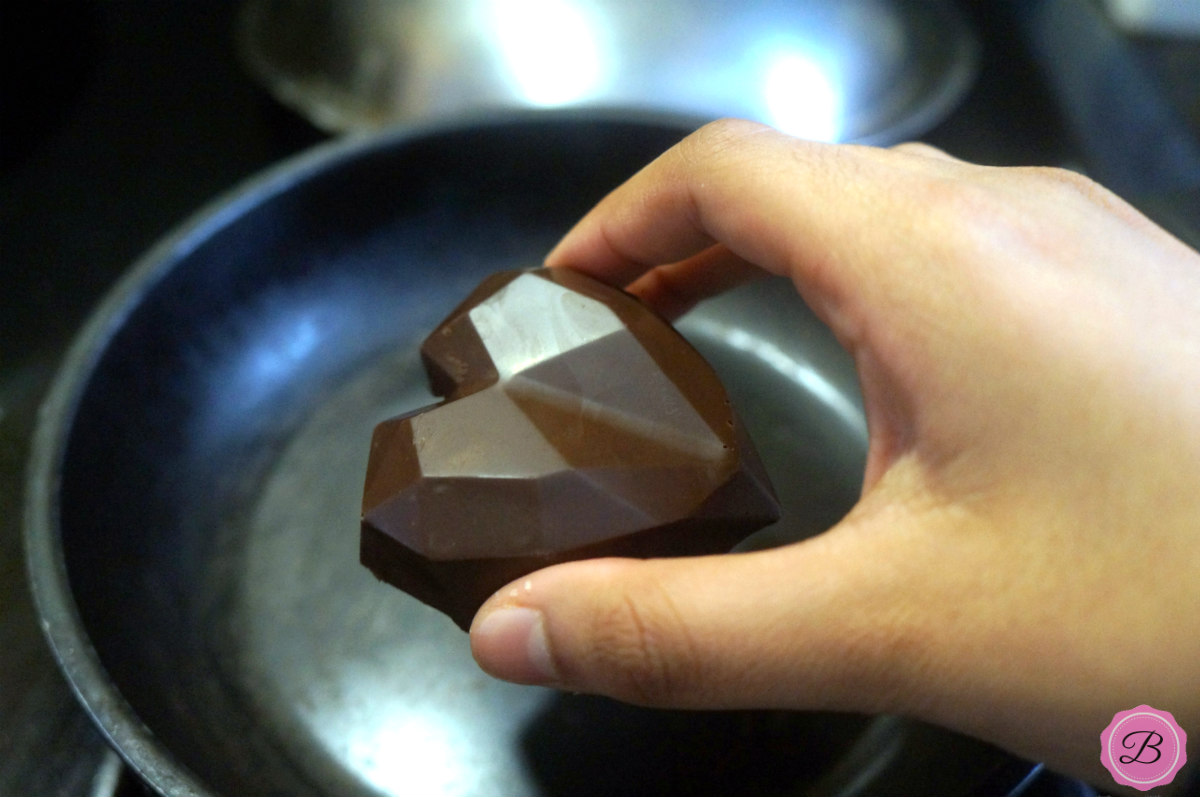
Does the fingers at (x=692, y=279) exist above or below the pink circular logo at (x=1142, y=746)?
above

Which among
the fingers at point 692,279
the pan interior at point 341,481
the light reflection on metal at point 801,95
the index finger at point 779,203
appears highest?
the light reflection on metal at point 801,95

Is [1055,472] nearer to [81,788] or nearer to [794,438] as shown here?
[794,438]

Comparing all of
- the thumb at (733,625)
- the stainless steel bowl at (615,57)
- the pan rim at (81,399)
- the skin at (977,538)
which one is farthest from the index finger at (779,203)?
the stainless steel bowl at (615,57)

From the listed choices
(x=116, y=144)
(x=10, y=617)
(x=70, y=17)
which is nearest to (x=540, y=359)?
(x=10, y=617)

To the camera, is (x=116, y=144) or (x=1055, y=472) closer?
(x=1055, y=472)

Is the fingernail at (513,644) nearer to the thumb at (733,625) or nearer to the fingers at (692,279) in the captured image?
the thumb at (733,625)

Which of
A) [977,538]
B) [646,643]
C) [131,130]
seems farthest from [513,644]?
[131,130]

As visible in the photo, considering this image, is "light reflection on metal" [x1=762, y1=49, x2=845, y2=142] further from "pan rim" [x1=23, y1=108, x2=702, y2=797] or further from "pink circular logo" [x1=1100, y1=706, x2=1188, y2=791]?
"pink circular logo" [x1=1100, y1=706, x2=1188, y2=791]
